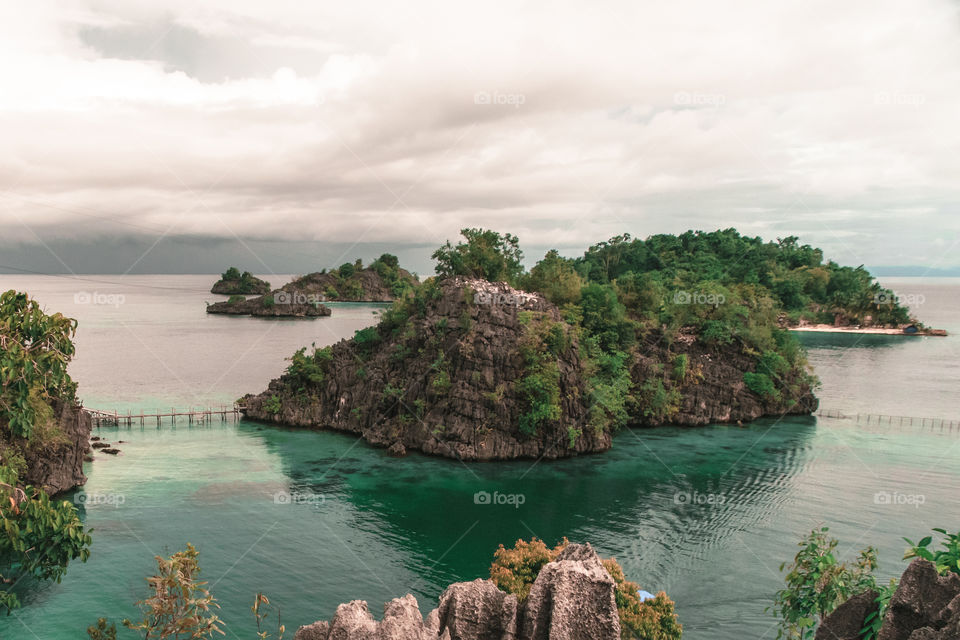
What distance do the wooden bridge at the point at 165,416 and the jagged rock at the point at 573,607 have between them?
61.5 metres

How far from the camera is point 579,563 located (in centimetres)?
1358

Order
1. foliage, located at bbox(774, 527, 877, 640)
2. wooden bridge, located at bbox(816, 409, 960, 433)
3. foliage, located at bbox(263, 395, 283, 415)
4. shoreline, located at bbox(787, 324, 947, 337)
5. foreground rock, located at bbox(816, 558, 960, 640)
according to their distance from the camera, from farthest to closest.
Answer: shoreline, located at bbox(787, 324, 947, 337)
wooden bridge, located at bbox(816, 409, 960, 433)
foliage, located at bbox(263, 395, 283, 415)
foliage, located at bbox(774, 527, 877, 640)
foreground rock, located at bbox(816, 558, 960, 640)

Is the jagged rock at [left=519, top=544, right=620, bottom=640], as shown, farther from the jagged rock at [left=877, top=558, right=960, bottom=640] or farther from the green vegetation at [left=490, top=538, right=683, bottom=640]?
the green vegetation at [left=490, top=538, right=683, bottom=640]

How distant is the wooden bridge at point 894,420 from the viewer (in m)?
73.1

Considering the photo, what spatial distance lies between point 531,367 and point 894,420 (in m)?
46.4

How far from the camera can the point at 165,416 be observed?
69.5m

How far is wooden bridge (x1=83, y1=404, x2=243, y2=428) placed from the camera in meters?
67.2

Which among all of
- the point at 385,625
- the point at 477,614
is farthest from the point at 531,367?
the point at 385,625

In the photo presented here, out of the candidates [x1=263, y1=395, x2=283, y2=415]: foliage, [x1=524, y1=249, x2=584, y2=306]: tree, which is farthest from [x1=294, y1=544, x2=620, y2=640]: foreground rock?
[x1=524, y1=249, x2=584, y2=306]: tree

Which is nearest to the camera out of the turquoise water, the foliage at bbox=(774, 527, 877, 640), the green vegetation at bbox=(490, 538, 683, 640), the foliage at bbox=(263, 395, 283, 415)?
the foliage at bbox=(774, 527, 877, 640)

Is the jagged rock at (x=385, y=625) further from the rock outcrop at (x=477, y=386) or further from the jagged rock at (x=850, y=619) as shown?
the rock outcrop at (x=477, y=386)

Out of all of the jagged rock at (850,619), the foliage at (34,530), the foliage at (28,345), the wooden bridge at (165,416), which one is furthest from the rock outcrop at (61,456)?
the jagged rock at (850,619)

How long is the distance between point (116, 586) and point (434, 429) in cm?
2883

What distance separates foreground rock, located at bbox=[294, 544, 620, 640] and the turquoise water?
18.5 meters
